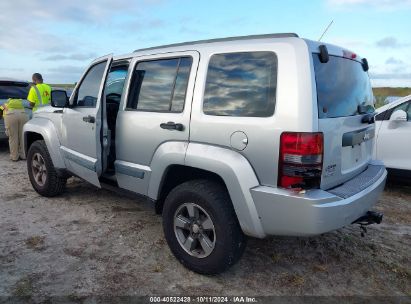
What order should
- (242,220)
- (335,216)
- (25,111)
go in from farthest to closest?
(25,111), (242,220), (335,216)

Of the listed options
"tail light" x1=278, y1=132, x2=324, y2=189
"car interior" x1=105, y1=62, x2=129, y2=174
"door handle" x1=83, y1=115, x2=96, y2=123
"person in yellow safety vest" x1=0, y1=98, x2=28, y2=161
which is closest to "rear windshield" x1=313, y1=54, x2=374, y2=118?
"tail light" x1=278, y1=132, x2=324, y2=189

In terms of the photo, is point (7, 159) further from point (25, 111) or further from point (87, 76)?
point (87, 76)

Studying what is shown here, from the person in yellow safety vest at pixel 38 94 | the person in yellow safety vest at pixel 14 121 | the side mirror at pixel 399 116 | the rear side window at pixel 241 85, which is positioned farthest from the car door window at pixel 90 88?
the side mirror at pixel 399 116

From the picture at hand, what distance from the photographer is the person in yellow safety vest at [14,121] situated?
785cm

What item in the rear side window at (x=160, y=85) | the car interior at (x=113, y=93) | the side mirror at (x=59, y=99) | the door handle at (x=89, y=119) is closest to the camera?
the rear side window at (x=160, y=85)

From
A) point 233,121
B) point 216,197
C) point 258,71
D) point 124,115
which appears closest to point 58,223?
point 124,115

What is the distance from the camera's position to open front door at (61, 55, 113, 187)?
4.03 m

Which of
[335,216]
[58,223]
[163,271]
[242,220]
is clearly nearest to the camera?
[335,216]

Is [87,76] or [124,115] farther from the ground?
[87,76]

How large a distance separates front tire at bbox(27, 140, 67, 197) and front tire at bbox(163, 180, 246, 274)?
7.77 feet

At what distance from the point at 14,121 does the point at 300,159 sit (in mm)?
7126

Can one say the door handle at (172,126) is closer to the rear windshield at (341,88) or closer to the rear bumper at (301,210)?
the rear bumper at (301,210)

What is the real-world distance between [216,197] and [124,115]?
1.45 metres

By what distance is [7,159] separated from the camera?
8070 mm
